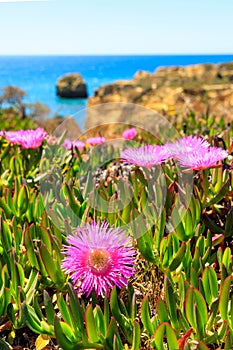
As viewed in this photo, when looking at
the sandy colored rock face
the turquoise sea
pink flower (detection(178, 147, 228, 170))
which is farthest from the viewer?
the turquoise sea

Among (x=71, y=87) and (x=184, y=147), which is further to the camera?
(x=71, y=87)

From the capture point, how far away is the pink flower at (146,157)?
164cm

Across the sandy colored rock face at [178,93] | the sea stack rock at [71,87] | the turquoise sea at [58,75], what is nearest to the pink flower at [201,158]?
the sandy colored rock face at [178,93]

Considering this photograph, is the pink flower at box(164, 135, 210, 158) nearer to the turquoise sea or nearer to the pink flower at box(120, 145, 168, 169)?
the pink flower at box(120, 145, 168, 169)

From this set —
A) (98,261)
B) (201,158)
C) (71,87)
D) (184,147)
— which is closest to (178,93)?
(184,147)

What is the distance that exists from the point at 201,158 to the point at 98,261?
21.2 inches

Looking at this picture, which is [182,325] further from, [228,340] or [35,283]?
[35,283]

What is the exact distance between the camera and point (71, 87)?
143 ft

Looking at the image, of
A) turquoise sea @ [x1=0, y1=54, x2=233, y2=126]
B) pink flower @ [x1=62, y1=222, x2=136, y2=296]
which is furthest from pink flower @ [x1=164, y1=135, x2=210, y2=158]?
turquoise sea @ [x1=0, y1=54, x2=233, y2=126]

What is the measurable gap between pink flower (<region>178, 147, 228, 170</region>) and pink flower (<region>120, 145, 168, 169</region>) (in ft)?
0.37

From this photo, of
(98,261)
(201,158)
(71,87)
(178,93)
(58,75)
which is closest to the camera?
(98,261)

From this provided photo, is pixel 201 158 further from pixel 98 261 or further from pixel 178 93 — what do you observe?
pixel 178 93

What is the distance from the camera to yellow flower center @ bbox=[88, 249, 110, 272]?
47.2 inches

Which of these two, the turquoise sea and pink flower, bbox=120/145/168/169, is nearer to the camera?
pink flower, bbox=120/145/168/169
